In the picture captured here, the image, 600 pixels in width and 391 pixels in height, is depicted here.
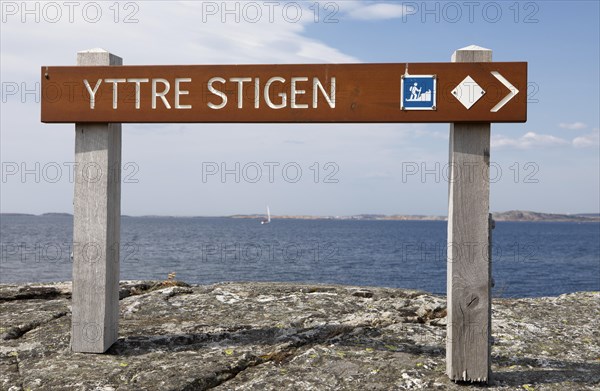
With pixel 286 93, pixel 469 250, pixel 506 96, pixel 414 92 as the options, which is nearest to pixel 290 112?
pixel 286 93

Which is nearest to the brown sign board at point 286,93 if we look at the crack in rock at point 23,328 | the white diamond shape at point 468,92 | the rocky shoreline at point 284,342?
the white diamond shape at point 468,92

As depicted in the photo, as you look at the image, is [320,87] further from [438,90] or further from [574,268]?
[574,268]

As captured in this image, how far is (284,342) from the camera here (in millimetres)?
6047

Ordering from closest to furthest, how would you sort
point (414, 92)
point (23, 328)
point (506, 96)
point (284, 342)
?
1. point (506, 96)
2. point (414, 92)
3. point (284, 342)
4. point (23, 328)

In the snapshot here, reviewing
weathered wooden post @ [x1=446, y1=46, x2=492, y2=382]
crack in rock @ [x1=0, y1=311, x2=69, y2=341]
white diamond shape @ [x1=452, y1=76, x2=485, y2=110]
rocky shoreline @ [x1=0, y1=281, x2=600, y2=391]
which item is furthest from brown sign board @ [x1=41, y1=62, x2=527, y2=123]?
crack in rock @ [x1=0, y1=311, x2=69, y2=341]

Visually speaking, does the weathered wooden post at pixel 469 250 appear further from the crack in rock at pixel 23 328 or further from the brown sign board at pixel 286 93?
the crack in rock at pixel 23 328

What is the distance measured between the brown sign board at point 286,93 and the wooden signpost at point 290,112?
1 centimetres

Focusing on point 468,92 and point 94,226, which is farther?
point 94,226

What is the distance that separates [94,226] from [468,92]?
402cm

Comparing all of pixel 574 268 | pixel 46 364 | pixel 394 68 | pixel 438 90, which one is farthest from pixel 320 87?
pixel 574 268

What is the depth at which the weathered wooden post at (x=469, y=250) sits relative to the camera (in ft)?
17.2

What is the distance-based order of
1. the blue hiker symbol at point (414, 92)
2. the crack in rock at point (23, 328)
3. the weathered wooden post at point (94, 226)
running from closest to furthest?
the blue hiker symbol at point (414, 92) → the weathered wooden post at point (94, 226) → the crack in rock at point (23, 328)

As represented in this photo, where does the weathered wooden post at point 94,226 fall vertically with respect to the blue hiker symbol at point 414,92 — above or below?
below

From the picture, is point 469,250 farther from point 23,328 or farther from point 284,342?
point 23,328
